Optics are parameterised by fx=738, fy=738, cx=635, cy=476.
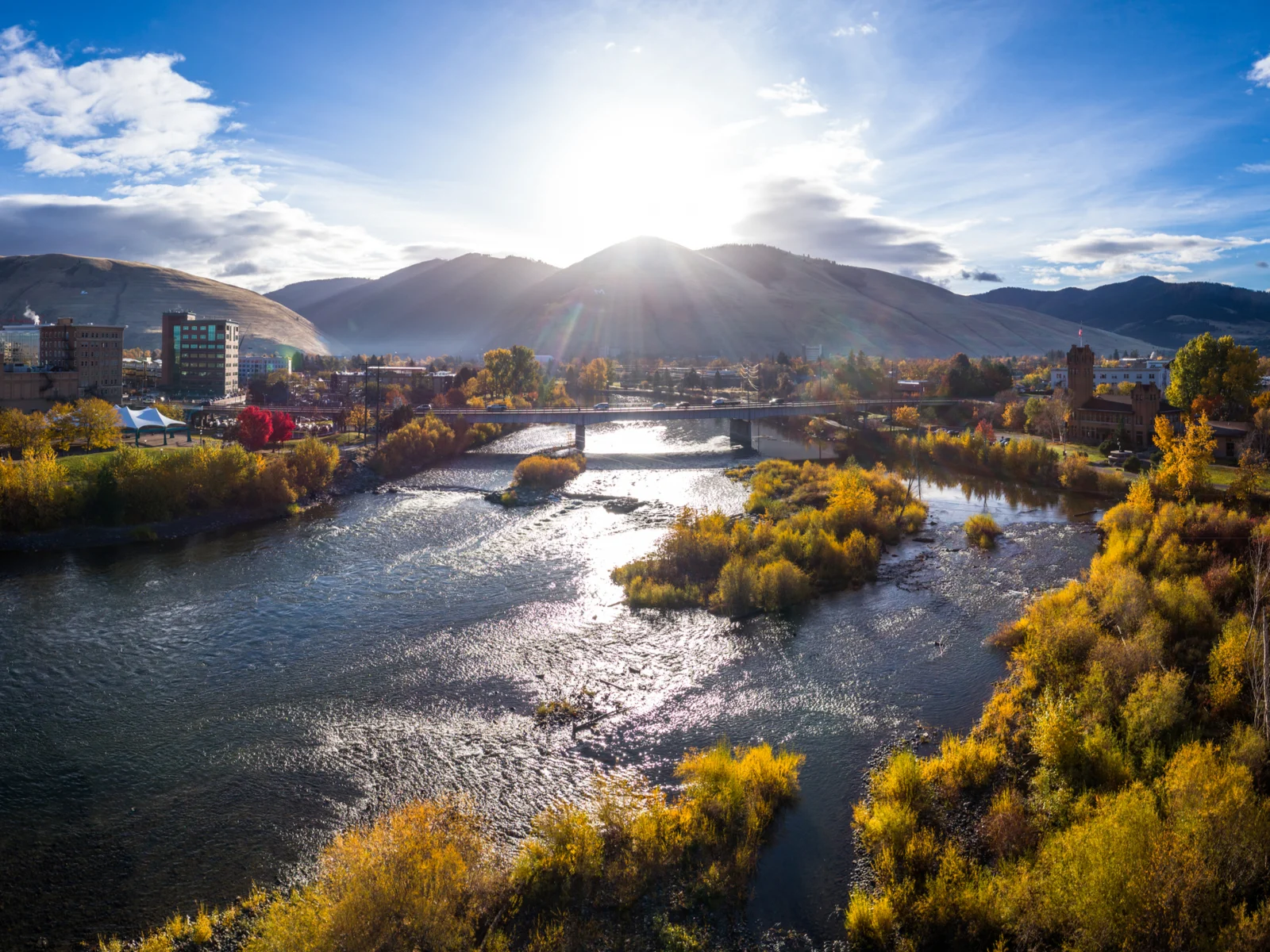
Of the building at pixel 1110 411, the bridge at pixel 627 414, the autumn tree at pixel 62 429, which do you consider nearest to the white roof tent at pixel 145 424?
the autumn tree at pixel 62 429

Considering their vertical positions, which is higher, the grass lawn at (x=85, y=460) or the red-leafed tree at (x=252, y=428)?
the red-leafed tree at (x=252, y=428)

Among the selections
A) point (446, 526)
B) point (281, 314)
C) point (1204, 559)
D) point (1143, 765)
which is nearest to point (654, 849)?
point (1143, 765)

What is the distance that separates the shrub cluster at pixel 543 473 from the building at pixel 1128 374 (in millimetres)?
58383

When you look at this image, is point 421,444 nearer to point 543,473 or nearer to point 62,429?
point 543,473

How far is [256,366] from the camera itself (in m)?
107

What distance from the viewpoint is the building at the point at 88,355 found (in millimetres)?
61781

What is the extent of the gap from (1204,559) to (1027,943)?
1717cm

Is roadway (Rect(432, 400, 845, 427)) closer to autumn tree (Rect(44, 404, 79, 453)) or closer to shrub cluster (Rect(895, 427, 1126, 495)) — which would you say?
shrub cluster (Rect(895, 427, 1126, 495))

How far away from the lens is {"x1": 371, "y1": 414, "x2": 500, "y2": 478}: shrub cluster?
4731 cm

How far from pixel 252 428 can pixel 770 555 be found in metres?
32.9

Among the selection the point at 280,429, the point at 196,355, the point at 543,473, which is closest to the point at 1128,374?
the point at 543,473

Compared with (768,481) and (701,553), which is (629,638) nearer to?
(701,553)

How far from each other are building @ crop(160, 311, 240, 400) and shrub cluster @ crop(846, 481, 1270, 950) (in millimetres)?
86611

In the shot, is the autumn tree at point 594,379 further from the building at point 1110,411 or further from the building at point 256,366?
the building at point 1110,411
